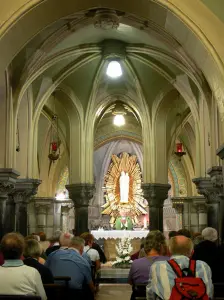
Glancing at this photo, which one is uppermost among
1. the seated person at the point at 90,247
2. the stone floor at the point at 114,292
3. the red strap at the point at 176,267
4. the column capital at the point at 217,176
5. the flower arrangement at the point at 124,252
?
the column capital at the point at 217,176

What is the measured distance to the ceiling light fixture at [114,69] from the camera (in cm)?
1731

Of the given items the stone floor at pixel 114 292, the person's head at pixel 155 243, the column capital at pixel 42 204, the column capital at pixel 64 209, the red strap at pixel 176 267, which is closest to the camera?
the red strap at pixel 176 267

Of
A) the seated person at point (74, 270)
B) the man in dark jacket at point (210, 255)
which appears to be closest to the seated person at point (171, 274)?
the seated person at point (74, 270)

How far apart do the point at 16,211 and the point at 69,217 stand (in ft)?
36.5

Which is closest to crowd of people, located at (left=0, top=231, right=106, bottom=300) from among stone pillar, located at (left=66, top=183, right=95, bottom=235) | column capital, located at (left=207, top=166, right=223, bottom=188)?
column capital, located at (left=207, top=166, right=223, bottom=188)

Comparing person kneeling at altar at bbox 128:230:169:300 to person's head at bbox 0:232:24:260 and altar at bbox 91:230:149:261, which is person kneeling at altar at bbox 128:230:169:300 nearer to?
person's head at bbox 0:232:24:260

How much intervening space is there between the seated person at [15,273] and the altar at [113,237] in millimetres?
12676

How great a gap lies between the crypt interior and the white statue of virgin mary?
4.75 metres

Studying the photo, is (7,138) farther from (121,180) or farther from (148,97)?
(121,180)

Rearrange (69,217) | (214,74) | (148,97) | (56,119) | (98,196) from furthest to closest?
(98,196), (69,217), (56,119), (148,97), (214,74)

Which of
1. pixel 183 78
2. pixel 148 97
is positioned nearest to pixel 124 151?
pixel 148 97

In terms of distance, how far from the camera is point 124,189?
2848cm

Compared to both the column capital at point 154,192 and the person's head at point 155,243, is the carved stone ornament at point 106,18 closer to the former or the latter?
the column capital at point 154,192

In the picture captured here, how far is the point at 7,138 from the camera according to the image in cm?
1291
